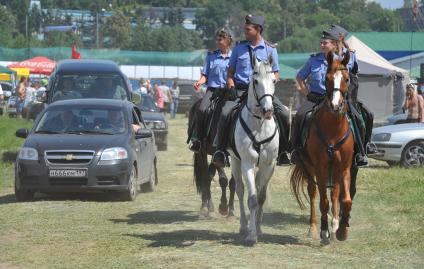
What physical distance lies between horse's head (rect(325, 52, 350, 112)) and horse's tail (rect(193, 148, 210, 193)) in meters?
3.61

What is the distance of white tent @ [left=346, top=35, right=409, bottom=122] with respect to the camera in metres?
41.8

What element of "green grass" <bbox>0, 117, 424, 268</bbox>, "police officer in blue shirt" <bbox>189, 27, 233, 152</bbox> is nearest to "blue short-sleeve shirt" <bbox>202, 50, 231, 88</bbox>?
"police officer in blue shirt" <bbox>189, 27, 233, 152</bbox>

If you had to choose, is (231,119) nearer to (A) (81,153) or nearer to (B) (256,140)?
(B) (256,140)

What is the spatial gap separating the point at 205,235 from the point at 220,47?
3.01m

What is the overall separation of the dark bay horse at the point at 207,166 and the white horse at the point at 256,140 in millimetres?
1329

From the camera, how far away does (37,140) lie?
50.8 feet

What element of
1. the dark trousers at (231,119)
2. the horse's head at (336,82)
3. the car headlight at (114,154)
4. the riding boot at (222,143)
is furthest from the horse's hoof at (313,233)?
the car headlight at (114,154)

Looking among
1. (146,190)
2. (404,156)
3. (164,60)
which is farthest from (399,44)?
(146,190)

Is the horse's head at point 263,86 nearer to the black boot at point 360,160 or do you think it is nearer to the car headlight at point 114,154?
the black boot at point 360,160

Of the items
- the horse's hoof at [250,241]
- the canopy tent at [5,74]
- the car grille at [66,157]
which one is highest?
the car grille at [66,157]

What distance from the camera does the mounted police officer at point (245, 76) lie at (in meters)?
12.1

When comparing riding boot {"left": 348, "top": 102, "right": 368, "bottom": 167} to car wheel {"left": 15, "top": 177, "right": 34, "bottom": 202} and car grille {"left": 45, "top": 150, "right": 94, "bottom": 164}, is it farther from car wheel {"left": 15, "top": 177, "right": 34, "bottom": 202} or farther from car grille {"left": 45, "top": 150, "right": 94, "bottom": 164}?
car wheel {"left": 15, "top": 177, "right": 34, "bottom": 202}

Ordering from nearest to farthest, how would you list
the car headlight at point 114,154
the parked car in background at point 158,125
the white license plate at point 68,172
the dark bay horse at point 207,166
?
1. the dark bay horse at point 207,166
2. the white license plate at point 68,172
3. the car headlight at point 114,154
4. the parked car in background at point 158,125

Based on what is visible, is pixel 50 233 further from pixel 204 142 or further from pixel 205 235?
pixel 204 142
